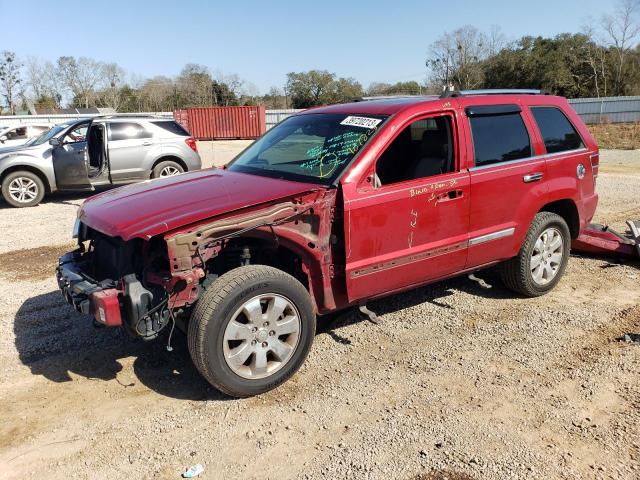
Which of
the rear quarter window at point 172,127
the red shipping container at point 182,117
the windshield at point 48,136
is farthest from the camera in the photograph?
the red shipping container at point 182,117

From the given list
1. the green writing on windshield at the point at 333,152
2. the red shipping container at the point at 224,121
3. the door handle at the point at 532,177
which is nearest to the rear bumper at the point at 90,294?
the green writing on windshield at the point at 333,152

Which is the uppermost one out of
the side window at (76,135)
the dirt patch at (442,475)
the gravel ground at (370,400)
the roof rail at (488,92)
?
the side window at (76,135)

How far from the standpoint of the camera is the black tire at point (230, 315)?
325 cm

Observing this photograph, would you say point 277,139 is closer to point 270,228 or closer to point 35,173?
point 270,228

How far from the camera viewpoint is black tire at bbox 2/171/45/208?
1048cm

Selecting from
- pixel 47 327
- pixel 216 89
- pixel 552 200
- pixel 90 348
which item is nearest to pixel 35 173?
pixel 47 327

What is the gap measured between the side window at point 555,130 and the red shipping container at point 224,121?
30.7 meters

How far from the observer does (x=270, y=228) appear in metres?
3.49

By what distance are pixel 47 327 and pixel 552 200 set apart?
4.72m

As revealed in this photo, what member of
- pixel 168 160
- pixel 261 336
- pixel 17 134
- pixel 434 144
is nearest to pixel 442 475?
pixel 261 336

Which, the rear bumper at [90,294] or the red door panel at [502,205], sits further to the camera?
the red door panel at [502,205]

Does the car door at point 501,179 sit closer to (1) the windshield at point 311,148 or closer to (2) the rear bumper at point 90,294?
(1) the windshield at point 311,148

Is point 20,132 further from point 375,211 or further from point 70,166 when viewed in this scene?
point 375,211

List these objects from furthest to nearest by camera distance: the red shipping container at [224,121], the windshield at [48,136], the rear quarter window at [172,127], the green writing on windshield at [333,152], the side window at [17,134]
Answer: the red shipping container at [224,121]
the side window at [17,134]
the rear quarter window at [172,127]
the windshield at [48,136]
the green writing on windshield at [333,152]
